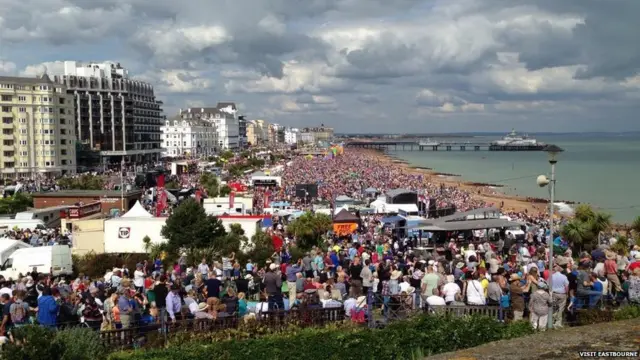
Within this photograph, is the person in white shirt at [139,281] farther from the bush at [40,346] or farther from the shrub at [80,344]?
the bush at [40,346]

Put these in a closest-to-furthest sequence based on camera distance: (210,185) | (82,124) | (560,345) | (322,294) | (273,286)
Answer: (560,345), (322,294), (273,286), (210,185), (82,124)

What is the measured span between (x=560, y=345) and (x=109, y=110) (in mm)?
103167

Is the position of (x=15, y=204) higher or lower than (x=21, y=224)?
lower

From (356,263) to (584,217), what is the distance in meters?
13.0

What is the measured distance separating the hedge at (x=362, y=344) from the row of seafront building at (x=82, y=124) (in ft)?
255

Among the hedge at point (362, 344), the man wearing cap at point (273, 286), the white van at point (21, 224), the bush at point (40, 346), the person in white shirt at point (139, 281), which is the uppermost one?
the bush at point (40, 346)

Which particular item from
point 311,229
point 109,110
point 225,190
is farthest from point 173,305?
point 109,110

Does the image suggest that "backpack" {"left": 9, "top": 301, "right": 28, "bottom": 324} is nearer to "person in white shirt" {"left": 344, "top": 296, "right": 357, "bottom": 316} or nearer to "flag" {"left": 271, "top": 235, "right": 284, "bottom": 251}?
"person in white shirt" {"left": 344, "top": 296, "right": 357, "bottom": 316}

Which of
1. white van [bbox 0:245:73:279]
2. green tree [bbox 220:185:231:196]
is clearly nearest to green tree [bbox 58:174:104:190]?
green tree [bbox 220:185:231:196]

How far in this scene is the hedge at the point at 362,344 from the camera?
282 inches

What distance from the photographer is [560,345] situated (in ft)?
15.7

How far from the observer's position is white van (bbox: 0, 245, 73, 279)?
57.5 feet

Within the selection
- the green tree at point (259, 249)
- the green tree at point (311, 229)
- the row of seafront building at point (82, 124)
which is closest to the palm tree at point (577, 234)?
the green tree at point (311, 229)

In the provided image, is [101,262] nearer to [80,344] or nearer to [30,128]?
[80,344]
